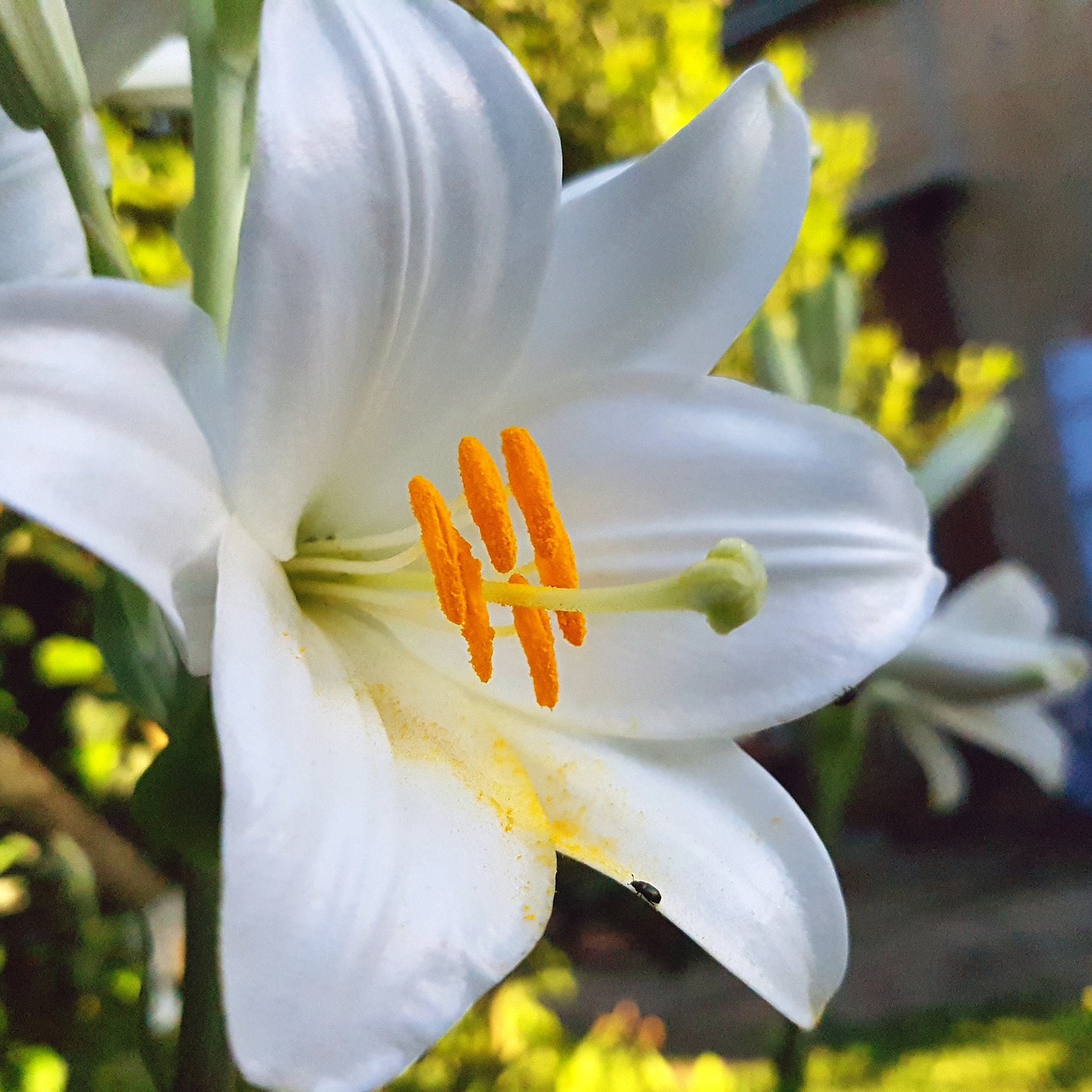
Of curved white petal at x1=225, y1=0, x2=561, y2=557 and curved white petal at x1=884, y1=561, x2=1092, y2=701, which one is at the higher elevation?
curved white petal at x1=225, y1=0, x2=561, y2=557

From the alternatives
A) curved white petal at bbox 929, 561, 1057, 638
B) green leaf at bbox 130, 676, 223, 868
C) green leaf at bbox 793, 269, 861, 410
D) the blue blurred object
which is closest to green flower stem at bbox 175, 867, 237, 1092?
green leaf at bbox 130, 676, 223, 868

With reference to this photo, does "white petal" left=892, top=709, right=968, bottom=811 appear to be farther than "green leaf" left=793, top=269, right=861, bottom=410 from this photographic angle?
Yes

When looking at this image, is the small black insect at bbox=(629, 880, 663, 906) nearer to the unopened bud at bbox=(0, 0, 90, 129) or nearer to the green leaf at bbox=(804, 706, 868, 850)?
the unopened bud at bbox=(0, 0, 90, 129)

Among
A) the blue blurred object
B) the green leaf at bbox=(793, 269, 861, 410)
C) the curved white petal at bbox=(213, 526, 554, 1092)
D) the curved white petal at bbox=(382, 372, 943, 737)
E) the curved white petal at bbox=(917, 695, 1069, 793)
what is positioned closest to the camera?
the curved white petal at bbox=(213, 526, 554, 1092)

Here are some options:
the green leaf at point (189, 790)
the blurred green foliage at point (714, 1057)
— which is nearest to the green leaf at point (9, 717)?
the blurred green foliage at point (714, 1057)

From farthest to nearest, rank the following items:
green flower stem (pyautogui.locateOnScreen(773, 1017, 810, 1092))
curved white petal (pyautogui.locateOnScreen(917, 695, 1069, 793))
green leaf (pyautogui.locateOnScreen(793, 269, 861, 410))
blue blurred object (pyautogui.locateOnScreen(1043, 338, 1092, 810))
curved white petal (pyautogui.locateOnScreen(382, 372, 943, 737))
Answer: blue blurred object (pyautogui.locateOnScreen(1043, 338, 1092, 810)) → curved white petal (pyautogui.locateOnScreen(917, 695, 1069, 793)) → green leaf (pyautogui.locateOnScreen(793, 269, 861, 410)) → green flower stem (pyautogui.locateOnScreen(773, 1017, 810, 1092)) → curved white petal (pyautogui.locateOnScreen(382, 372, 943, 737))

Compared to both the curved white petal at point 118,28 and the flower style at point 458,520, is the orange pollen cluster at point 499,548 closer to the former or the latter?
the flower style at point 458,520

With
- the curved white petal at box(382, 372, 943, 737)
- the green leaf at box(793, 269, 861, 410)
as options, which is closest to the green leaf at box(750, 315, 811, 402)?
the green leaf at box(793, 269, 861, 410)

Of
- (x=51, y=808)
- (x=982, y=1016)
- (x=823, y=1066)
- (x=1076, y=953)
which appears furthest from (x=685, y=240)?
(x=1076, y=953)

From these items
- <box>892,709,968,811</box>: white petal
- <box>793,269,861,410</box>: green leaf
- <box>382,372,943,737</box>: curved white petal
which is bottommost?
<box>892,709,968,811</box>: white petal
